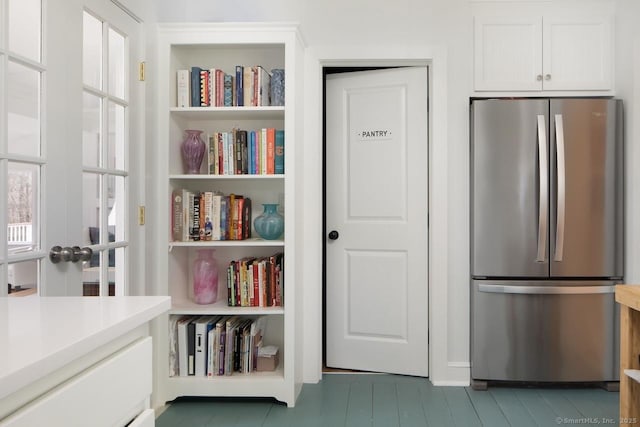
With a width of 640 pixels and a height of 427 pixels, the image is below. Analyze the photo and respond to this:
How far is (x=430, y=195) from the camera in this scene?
3.37 m

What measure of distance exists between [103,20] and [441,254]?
2.24 metres

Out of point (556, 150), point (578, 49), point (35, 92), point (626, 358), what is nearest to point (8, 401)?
point (35, 92)

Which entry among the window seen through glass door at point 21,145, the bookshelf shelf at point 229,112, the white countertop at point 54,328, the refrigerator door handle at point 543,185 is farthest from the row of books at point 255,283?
the white countertop at point 54,328

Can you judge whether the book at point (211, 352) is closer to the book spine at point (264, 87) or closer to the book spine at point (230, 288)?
the book spine at point (230, 288)

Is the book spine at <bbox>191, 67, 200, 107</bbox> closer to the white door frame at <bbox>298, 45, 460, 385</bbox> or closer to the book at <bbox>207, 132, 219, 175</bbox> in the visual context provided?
the book at <bbox>207, 132, 219, 175</bbox>

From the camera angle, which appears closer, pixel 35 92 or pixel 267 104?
pixel 35 92

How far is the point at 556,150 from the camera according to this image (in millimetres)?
3115

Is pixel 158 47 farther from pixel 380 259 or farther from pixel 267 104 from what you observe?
pixel 380 259

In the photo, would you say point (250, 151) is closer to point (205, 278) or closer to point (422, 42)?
point (205, 278)

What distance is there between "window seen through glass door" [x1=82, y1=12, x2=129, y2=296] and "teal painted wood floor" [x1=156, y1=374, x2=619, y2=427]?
0.86 m

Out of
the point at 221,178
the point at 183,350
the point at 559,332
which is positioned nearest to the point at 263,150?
the point at 221,178

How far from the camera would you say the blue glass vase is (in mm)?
3045

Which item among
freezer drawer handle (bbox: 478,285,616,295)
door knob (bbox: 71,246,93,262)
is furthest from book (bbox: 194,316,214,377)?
freezer drawer handle (bbox: 478,285,616,295)

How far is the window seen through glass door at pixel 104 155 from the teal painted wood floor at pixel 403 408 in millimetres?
857
